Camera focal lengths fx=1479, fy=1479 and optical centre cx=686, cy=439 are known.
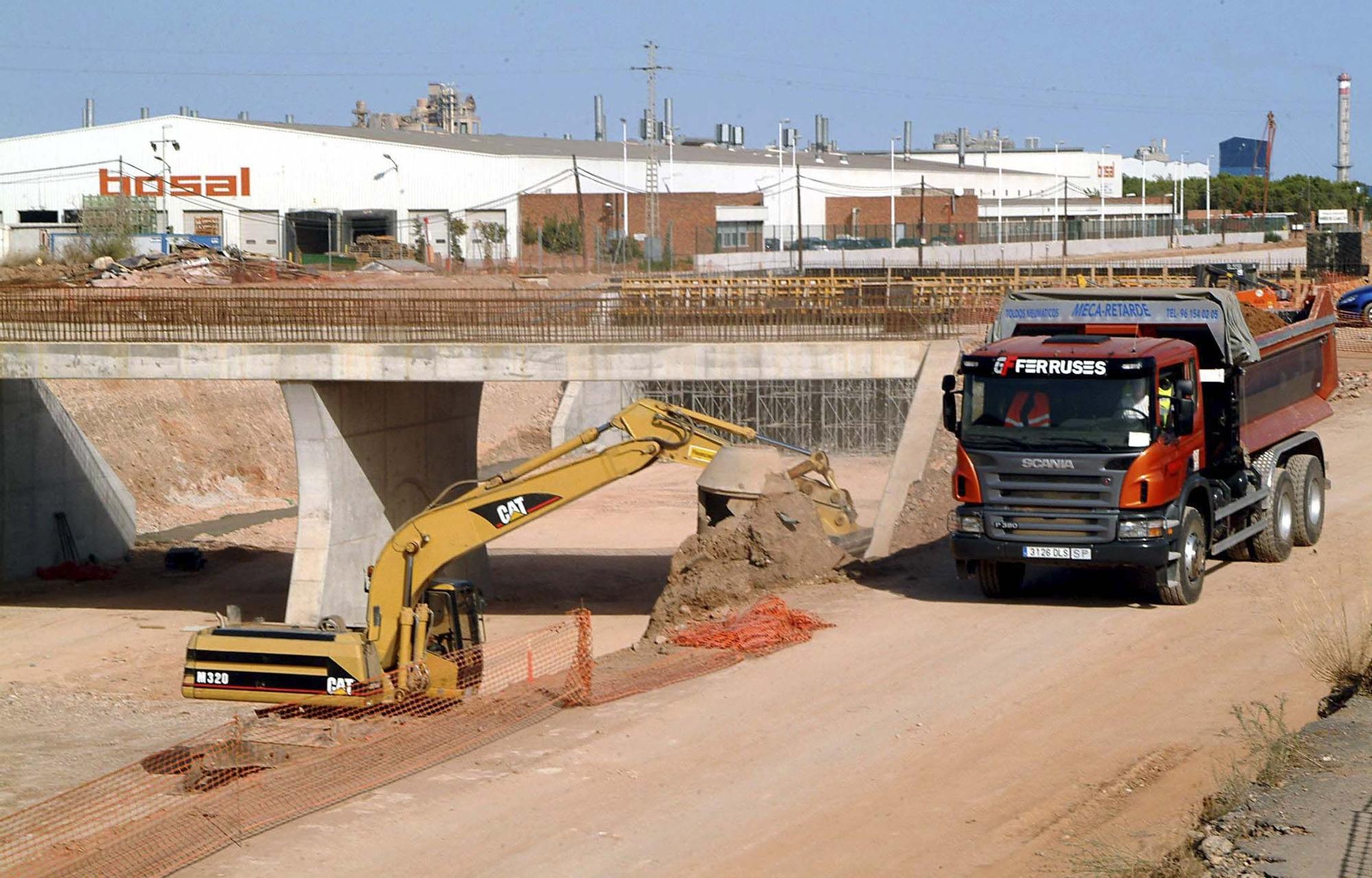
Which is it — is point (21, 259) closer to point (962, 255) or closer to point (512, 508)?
point (962, 255)

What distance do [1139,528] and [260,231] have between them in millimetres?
66097

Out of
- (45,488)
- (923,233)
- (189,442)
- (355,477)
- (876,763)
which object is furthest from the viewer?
(923,233)

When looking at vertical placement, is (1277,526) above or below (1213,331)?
below

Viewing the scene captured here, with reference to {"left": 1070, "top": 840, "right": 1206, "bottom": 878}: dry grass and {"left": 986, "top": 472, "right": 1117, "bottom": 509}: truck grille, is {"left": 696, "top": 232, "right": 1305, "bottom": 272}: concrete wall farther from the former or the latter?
{"left": 1070, "top": 840, "right": 1206, "bottom": 878}: dry grass

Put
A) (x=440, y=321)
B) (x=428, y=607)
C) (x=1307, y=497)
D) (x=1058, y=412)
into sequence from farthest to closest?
(x=440, y=321)
(x=1307, y=497)
(x=428, y=607)
(x=1058, y=412)

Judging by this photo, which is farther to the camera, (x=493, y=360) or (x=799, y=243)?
(x=799, y=243)

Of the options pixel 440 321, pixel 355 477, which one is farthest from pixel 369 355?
pixel 355 477

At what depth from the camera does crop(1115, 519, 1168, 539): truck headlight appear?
15.6 meters

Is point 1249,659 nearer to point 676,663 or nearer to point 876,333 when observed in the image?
point 676,663

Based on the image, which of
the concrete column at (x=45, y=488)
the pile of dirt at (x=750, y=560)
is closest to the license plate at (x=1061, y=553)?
the pile of dirt at (x=750, y=560)

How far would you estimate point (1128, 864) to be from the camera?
331 inches

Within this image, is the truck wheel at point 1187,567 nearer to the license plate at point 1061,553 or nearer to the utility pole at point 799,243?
the license plate at point 1061,553

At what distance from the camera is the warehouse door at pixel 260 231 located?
74.8 m

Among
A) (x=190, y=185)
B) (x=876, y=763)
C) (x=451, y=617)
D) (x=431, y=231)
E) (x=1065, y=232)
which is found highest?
(x=190, y=185)
